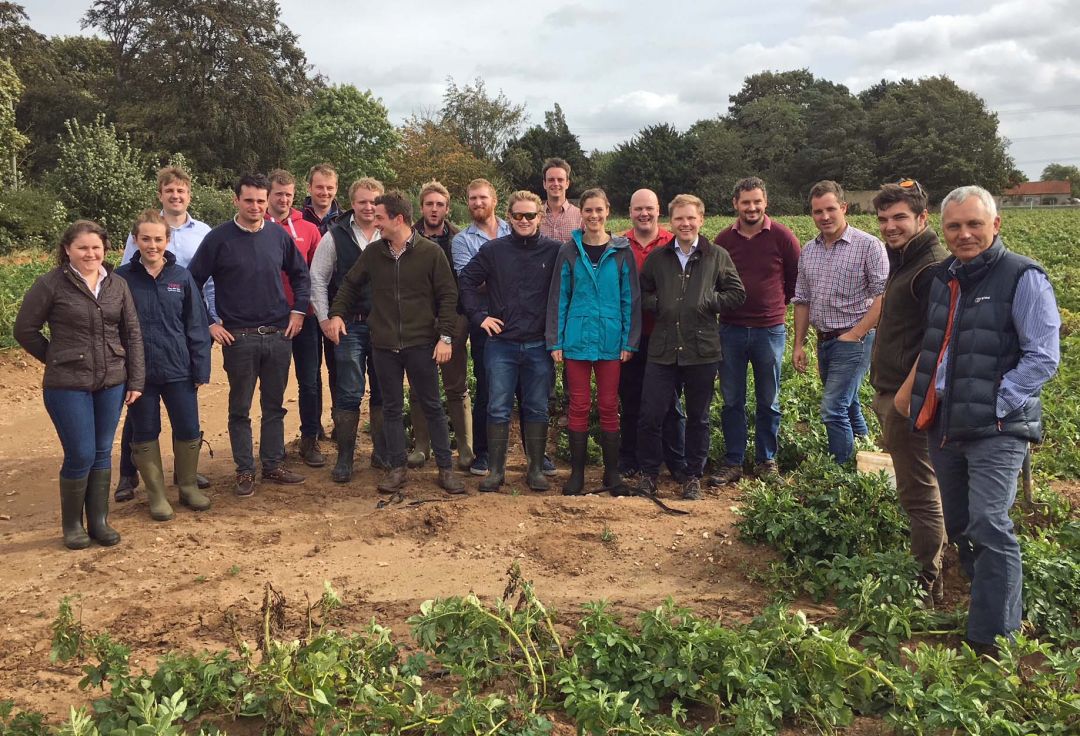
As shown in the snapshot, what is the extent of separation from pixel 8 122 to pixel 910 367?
25.3m

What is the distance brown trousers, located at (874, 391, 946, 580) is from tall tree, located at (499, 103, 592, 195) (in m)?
53.7

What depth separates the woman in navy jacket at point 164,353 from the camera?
532 cm

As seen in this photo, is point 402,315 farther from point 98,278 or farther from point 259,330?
point 98,278

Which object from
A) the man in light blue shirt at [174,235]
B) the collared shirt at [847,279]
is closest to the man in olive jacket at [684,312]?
the collared shirt at [847,279]

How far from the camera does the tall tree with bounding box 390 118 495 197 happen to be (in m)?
48.0

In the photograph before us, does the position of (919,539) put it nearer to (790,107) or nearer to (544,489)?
(544,489)

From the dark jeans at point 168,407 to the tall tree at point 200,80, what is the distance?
3671 cm

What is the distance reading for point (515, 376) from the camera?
5.95m

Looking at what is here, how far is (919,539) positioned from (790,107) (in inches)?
2716

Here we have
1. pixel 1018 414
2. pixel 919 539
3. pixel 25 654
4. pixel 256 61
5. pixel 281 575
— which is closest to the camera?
pixel 1018 414

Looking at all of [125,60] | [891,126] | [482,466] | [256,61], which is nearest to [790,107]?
[891,126]

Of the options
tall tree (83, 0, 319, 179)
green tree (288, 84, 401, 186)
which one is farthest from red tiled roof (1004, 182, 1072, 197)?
tall tree (83, 0, 319, 179)

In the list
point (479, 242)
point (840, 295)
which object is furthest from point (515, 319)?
point (840, 295)

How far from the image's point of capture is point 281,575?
461 centimetres
